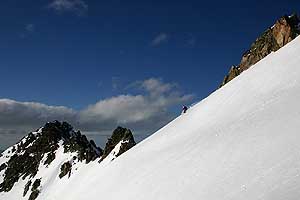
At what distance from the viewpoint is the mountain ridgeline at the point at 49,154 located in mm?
83062

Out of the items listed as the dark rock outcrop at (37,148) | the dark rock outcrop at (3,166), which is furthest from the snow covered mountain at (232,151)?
the dark rock outcrop at (3,166)

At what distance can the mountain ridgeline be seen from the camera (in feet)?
273

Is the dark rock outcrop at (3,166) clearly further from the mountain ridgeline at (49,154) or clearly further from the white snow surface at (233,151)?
the white snow surface at (233,151)

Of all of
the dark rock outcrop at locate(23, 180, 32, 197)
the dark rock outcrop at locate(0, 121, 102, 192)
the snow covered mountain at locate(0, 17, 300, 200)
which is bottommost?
the snow covered mountain at locate(0, 17, 300, 200)

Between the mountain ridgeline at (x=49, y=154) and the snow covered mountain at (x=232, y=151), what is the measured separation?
27.6 metres

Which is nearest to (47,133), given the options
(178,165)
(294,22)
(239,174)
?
(294,22)

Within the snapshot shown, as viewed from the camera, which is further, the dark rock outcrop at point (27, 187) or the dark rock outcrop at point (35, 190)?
the dark rock outcrop at point (27, 187)

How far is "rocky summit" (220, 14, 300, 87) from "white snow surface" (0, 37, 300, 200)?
9.55 meters

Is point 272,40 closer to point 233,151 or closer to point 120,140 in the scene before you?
point 233,151

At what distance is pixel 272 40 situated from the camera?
54.0 m

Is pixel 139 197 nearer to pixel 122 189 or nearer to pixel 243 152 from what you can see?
pixel 122 189

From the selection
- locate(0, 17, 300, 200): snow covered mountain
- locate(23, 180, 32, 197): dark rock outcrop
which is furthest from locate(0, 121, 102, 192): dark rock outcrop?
locate(0, 17, 300, 200): snow covered mountain

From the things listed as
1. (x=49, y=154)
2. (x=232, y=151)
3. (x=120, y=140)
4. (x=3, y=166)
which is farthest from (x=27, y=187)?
(x=232, y=151)

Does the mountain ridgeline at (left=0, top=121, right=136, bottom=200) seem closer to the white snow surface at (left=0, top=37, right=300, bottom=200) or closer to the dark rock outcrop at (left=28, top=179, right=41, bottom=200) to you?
the dark rock outcrop at (left=28, top=179, right=41, bottom=200)
